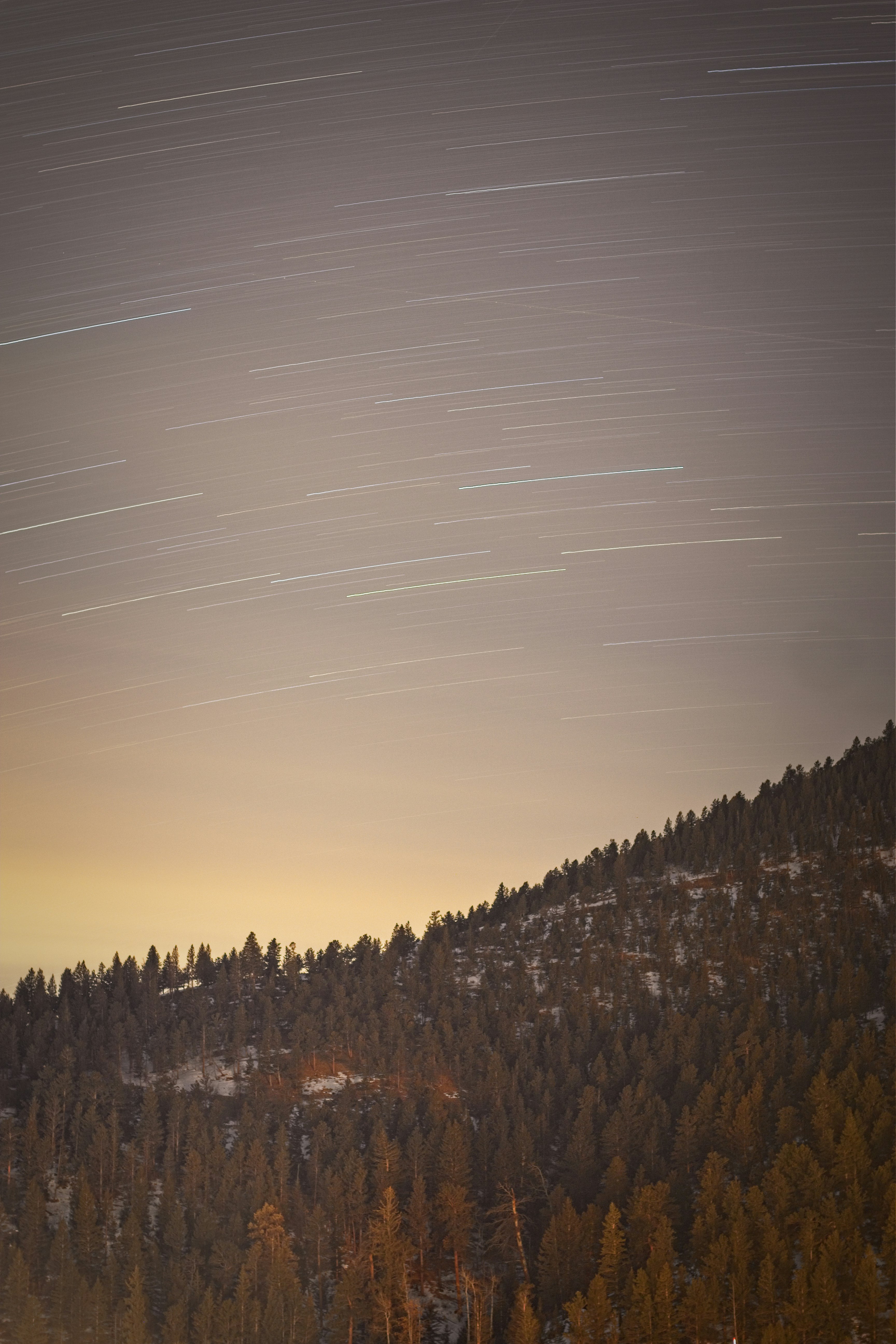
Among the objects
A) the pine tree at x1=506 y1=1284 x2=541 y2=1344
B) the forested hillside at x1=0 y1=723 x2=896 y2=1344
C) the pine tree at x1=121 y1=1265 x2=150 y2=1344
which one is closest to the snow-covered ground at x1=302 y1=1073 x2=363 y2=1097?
the forested hillside at x1=0 y1=723 x2=896 y2=1344

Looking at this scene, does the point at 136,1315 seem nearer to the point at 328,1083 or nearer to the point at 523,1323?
the point at 523,1323

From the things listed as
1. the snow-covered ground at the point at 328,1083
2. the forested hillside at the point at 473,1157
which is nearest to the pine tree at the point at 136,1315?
the forested hillside at the point at 473,1157

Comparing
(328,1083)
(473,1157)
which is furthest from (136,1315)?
(328,1083)

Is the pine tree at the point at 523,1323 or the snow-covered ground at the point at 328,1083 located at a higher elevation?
the snow-covered ground at the point at 328,1083

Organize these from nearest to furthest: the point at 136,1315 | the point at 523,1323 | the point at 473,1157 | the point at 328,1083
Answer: the point at 523,1323 → the point at 136,1315 → the point at 473,1157 → the point at 328,1083

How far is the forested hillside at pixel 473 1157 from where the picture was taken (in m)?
82.4

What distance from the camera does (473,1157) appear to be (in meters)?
115

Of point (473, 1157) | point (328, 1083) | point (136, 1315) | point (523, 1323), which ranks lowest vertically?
point (523, 1323)

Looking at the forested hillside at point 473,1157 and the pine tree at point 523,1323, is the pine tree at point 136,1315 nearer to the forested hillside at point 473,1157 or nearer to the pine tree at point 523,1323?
the forested hillside at point 473,1157

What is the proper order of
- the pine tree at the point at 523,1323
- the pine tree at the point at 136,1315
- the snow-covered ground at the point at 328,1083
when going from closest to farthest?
the pine tree at the point at 523,1323, the pine tree at the point at 136,1315, the snow-covered ground at the point at 328,1083

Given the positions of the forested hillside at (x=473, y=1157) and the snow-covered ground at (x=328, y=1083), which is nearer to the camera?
the forested hillside at (x=473, y=1157)

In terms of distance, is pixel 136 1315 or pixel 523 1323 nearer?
pixel 523 1323

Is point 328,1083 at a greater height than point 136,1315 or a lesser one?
greater

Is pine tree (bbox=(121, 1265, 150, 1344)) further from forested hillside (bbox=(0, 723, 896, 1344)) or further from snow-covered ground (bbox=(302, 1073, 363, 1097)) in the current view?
snow-covered ground (bbox=(302, 1073, 363, 1097))
